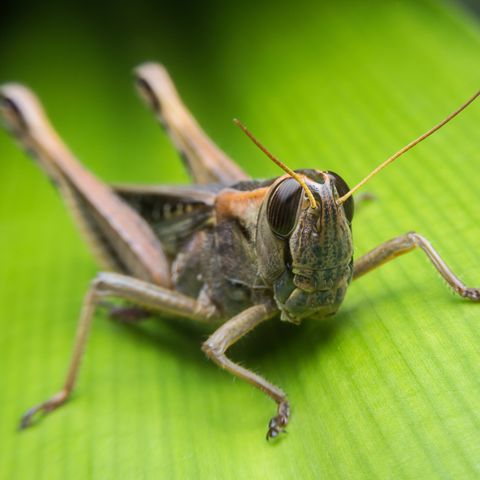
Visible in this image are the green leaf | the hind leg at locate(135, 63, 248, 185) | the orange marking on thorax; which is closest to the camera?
the green leaf

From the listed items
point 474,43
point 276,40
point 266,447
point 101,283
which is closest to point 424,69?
point 474,43

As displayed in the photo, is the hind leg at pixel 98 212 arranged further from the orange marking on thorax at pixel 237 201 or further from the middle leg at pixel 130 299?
the orange marking on thorax at pixel 237 201

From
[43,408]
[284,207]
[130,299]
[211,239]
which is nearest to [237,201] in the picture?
[211,239]

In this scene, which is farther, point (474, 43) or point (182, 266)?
point (474, 43)

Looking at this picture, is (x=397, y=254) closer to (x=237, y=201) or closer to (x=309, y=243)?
(x=309, y=243)

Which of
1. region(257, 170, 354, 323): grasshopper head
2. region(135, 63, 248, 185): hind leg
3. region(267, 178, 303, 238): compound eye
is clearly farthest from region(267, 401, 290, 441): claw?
region(135, 63, 248, 185): hind leg

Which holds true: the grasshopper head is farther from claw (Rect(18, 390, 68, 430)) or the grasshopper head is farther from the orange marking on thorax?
claw (Rect(18, 390, 68, 430))

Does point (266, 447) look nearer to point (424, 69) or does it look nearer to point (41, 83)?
point (424, 69)
